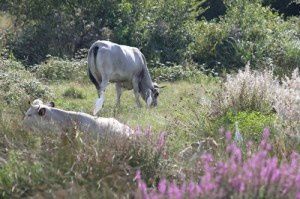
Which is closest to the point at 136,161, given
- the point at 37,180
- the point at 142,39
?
the point at 37,180

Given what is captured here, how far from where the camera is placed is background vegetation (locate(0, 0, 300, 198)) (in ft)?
19.3

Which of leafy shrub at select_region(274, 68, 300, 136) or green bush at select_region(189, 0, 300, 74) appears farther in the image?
green bush at select_region(189, 0, 300, 74)

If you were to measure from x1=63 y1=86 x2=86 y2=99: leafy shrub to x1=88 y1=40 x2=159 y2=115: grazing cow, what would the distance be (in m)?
1.10

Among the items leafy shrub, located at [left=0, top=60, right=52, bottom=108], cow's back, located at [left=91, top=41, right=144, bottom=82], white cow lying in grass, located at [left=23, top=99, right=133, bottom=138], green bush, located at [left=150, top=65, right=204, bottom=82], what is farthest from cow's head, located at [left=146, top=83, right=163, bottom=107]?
white cow lying in grass, located at [left=23, top=99, right=133, bottom=138]

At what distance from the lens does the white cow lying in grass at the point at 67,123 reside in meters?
7.67

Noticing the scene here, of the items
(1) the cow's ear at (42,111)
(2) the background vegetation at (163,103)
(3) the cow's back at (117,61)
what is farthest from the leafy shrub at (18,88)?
(1) the cow's ear at (42,111)

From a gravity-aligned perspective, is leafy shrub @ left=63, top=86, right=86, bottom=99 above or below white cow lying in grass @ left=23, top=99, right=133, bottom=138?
below

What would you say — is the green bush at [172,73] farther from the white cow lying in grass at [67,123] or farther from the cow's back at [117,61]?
the white cow lying in grass at [67,123]

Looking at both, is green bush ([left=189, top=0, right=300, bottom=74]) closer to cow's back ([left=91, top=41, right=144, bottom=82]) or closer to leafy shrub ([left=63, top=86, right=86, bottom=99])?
cow's back ([left=91, top=41, right=144, bottom=82])

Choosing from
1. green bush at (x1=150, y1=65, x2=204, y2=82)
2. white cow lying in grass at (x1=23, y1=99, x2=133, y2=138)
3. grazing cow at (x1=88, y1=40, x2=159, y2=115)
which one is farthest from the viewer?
green bush at (x1=150, y1=65, x2=204, y2=82)

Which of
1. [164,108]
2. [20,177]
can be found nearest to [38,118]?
[20,177]

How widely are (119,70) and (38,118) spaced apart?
264 inches

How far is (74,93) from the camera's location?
16.6 meters

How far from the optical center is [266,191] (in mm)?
5191
